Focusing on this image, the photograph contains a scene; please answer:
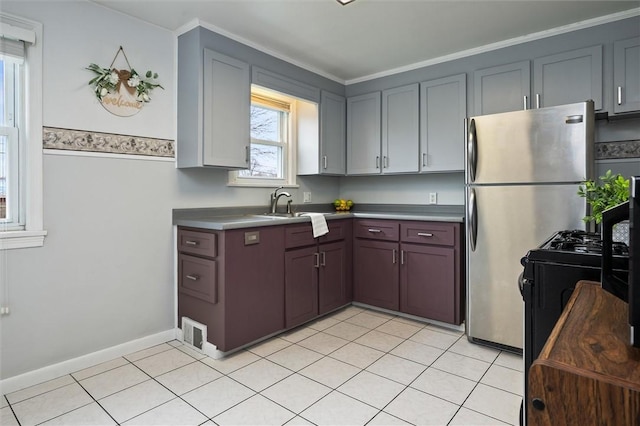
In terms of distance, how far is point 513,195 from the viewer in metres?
2.56

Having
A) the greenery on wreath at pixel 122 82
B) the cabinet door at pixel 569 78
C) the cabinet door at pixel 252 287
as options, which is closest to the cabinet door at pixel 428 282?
the cabinet door at pixel 252 287

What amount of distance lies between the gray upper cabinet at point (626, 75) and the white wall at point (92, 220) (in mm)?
3126

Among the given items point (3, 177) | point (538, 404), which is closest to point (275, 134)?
point (3, 177)

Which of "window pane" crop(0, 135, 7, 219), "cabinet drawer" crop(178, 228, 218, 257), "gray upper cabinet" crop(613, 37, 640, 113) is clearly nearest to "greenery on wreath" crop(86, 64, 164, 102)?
"window pane" crop(0, 135, 7, 219)

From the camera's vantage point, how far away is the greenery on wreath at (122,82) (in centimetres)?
243

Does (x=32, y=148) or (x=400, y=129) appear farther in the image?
(x=400, y=129)

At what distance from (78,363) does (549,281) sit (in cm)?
265

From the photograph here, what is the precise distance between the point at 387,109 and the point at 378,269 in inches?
61.4

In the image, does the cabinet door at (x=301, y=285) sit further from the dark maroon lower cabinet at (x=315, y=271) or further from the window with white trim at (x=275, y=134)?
the window with white trim at (x=275, y=134)

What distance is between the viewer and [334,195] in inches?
171

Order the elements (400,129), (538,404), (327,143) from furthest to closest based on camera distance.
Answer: (327,143) → (400,129) → (538,404)

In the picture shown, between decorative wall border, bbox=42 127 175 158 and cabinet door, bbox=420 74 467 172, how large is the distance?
219 cm

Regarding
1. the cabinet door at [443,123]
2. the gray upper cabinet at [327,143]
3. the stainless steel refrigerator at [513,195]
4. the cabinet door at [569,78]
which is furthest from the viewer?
the gray upper cabinet at [327,143]

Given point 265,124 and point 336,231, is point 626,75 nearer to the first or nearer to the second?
point 336,231
